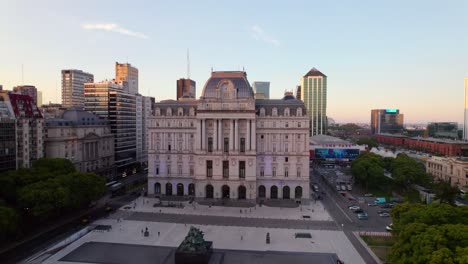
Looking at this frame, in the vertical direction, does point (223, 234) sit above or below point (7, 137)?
below

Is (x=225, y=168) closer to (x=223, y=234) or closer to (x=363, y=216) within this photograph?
(x=223, y=234)

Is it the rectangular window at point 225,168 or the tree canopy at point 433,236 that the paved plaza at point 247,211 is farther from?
the tree canopy at point 433,236

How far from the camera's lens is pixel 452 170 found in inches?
4080

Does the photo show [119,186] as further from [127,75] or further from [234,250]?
[127,75]

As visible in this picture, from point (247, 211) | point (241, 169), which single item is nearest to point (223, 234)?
point (247, 211)

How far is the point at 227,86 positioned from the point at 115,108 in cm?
4950

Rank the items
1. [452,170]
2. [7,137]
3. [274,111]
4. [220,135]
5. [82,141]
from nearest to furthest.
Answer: [7,137], [220,135], [274,111], [452,170], [82,141]

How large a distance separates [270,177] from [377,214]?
28.5 metres

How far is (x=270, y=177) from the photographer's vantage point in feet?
310

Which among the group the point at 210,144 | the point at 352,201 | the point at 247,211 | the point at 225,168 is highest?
the point at 210,144

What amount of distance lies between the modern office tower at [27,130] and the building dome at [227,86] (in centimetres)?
4555

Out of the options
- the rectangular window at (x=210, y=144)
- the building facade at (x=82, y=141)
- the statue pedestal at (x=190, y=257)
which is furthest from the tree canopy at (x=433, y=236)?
the building facade at (x=82, y=141)

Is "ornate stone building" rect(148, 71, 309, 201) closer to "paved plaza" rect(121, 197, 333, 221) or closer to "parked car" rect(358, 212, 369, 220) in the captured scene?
"paved plaza" rect(121, 197, 333, 221)

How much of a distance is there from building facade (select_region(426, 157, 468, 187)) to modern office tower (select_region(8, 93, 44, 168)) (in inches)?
4634
